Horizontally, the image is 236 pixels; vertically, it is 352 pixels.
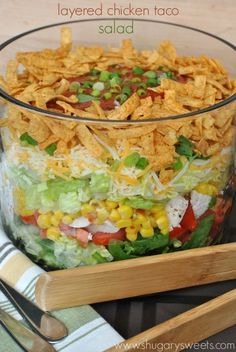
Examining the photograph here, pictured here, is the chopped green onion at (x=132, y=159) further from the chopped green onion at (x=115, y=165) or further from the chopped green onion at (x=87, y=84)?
the chopped green onion at (x=87, y=84)

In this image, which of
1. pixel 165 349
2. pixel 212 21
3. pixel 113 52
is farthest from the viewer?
pixel 212 21

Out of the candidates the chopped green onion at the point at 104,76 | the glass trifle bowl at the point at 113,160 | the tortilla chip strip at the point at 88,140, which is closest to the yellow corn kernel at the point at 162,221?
the glass trifle bowl at the point at 113,160

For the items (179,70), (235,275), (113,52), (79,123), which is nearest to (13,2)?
(113,52)

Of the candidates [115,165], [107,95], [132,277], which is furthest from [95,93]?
[132,277]

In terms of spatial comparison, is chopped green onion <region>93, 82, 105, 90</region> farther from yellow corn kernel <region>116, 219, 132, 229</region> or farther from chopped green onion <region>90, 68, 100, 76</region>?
yellow corn kernel <region>116, 219, 132, 229</region>

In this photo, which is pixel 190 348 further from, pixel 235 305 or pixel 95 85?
pixel 95 85

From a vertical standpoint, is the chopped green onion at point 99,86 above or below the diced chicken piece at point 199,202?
above

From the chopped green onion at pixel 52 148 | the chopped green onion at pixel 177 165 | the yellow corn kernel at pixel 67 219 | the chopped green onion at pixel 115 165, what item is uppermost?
the chopped green onion at pixel 52 148
